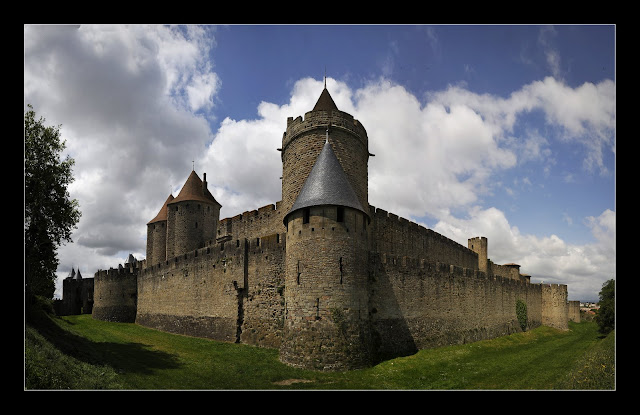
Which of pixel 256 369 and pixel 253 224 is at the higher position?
pixel 253 224

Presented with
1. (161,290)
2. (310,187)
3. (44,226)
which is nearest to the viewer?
(44,226)

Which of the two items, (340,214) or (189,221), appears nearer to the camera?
(340,214)

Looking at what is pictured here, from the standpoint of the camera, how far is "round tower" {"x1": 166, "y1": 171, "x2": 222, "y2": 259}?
35.8 meters

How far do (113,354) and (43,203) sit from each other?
7.01 meters

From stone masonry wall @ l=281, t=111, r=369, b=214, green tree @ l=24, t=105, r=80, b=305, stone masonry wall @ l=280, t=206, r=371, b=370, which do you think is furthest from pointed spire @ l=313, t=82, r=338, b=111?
green tree @ l=24, t=105, r=80, b=305

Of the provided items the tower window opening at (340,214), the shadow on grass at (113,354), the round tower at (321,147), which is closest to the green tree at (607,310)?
the round tower at (321,147)

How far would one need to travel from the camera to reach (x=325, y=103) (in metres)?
21.6

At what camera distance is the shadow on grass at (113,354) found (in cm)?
1387

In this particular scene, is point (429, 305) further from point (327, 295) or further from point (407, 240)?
point (327, 295)

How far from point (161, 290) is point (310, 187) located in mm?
18662

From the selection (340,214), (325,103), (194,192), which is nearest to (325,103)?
(325,103)
